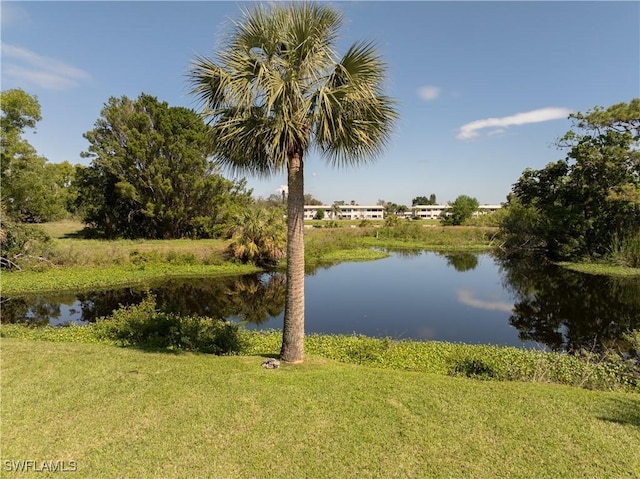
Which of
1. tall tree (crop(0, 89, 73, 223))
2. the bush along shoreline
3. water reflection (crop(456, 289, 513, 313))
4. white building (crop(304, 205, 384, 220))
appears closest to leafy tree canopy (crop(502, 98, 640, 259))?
water reflection (crop(456, 289, 513, 313))

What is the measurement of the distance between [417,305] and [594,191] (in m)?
19.1

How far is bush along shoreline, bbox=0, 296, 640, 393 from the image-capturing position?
24.4 feet

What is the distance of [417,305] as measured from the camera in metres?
16.5

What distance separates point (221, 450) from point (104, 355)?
433 cm

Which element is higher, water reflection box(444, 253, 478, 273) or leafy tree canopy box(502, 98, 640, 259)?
leafy tree canopy box(502, 98, 640, 259)

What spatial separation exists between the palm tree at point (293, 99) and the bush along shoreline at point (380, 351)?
8.41 ft

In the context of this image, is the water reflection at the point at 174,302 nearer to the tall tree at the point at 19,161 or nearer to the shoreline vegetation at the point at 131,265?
the shoreline vegetation at the point at 131,265

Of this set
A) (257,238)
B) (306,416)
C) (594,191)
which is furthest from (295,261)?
(594,191)

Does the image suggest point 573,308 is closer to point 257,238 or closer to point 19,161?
point 257,238

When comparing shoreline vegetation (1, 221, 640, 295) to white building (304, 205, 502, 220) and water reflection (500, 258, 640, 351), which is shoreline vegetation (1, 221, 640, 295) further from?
white building (304, 205, 502, 220)

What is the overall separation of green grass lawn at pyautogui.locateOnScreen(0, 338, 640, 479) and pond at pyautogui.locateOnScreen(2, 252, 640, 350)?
6714mm

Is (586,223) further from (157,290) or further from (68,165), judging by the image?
(68,165)

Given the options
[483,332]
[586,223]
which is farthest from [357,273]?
[586,223]

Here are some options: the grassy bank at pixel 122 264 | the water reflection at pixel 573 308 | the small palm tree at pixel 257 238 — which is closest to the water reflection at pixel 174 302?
the grassy bank at pixel 122 264
